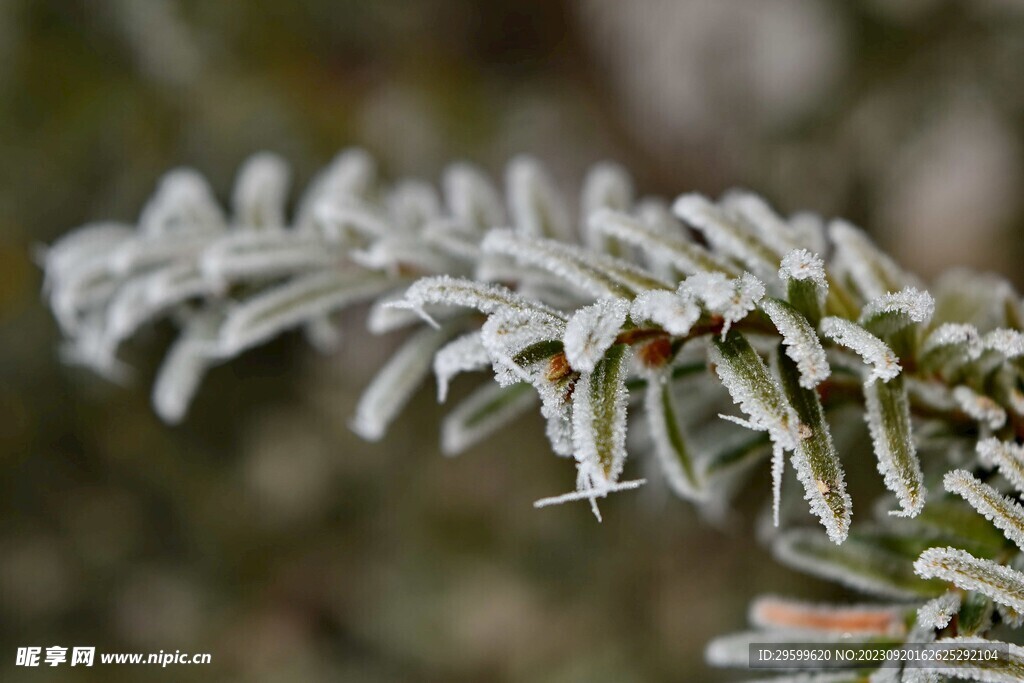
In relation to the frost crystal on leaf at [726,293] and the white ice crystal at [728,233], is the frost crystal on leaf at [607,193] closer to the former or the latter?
the white ice crystal at [728,233]

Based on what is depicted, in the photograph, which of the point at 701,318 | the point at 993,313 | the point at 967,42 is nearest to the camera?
the point at 701,318

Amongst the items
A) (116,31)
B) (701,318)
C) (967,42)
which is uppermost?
(116,31)

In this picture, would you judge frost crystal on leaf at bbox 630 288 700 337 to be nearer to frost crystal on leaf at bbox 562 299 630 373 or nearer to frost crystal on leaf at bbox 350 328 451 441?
frost crystal on leaf at bbox 562 299 630 373

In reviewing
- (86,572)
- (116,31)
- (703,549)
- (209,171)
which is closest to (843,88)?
(703,549)

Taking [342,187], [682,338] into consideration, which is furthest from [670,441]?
[342,187]

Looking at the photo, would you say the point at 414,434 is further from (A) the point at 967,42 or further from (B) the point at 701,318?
(A) the point at 967,42

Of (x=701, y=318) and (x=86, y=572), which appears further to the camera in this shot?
(x=86, y=572)
